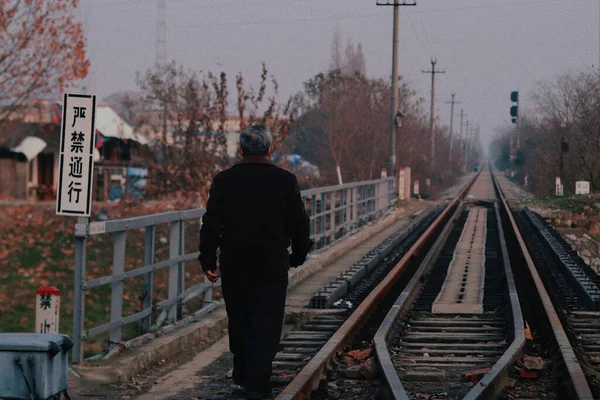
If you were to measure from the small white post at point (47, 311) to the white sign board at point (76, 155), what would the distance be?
62cm

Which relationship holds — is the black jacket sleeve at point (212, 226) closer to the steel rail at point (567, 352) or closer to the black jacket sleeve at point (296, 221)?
the black jacket sleeve at point (296, 221)

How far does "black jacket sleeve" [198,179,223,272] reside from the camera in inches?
259

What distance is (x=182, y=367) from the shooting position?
→ 9172 mm

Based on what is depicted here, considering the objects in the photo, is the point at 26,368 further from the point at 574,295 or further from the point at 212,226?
the point at 574,295

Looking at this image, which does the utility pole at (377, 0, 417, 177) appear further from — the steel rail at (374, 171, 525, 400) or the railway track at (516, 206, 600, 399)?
the steel rail at (374, 171, 525, 400)

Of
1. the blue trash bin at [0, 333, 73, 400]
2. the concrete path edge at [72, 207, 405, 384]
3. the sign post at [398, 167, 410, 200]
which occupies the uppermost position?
the sign post at [398, 167, 410, 200]

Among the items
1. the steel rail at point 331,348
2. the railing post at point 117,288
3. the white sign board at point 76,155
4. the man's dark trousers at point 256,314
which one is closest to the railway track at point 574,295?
the steel rail at point 331,348

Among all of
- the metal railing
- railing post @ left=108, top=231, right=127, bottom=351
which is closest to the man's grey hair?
the metal railing

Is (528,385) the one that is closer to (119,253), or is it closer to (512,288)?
(119,253)

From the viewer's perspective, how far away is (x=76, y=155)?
8242mm

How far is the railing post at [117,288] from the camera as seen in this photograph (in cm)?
882

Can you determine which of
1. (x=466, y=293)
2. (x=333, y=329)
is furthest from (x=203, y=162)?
(x=333, y=329)

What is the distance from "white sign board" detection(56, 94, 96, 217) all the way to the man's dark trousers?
2.01m

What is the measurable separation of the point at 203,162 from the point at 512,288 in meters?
23.2
